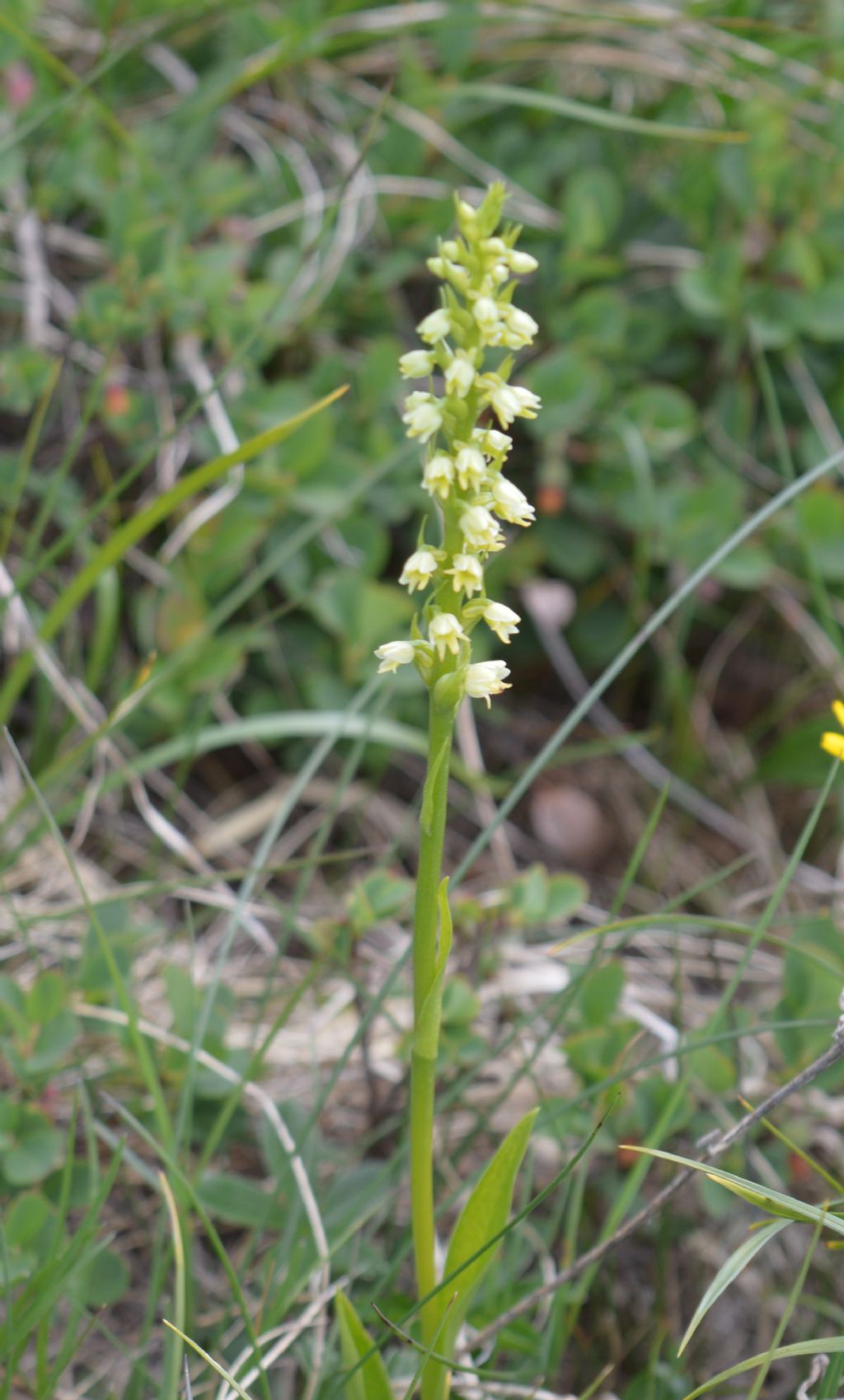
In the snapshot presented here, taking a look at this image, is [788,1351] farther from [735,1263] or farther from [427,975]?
[427,975]

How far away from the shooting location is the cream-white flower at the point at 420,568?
947mm

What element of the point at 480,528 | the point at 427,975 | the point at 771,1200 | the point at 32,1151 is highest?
the point at 480,528

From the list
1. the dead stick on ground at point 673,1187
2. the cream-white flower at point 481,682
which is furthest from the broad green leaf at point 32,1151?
the cream-white flower at point 481,682

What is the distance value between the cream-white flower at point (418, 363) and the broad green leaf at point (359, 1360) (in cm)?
87

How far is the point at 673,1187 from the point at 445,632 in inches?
25.7

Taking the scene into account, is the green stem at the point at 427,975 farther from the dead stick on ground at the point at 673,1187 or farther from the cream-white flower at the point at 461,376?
the cream-white flower at the point at 461,376

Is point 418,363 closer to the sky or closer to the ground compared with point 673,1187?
closer to the sky

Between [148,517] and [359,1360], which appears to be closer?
[359,1360]

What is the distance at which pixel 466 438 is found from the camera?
958mm

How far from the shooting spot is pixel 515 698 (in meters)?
2.63

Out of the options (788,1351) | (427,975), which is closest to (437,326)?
(427,975)

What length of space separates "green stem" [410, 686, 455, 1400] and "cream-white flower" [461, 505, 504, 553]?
128 mm

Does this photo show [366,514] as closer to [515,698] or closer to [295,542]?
[295,542]

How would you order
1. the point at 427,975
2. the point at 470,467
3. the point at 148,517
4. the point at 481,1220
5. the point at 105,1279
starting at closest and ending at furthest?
the point at 470,467 < the point at 427,975 < the point at 481,1220 < the point at 105,1279 < the point at 148,517
